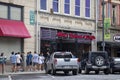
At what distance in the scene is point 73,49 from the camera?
140ft

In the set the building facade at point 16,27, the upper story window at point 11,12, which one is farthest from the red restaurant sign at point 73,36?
the upper story window at point 11,12

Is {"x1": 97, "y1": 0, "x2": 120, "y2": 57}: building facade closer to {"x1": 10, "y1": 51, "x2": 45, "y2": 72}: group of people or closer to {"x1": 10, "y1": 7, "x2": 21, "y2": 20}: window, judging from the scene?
{"x1": 10, "y1": 51, "x2": 45, "y2": 72}: group of people

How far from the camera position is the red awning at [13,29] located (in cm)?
3389

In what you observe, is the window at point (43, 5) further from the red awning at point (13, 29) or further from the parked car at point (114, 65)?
the parked car at point (114, 65)

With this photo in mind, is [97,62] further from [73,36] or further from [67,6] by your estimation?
[67,6]

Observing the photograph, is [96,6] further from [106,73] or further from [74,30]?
[106,73]

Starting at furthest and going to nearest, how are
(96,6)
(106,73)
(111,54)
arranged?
(111,54) → (96,6) → (106,73)

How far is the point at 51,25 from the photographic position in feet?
129


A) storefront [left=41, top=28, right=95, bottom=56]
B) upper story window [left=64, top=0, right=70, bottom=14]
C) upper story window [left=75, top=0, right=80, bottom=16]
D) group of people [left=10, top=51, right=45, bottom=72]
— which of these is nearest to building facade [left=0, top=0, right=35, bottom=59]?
group of people [left=10, top=51, right=45, bottom=72]

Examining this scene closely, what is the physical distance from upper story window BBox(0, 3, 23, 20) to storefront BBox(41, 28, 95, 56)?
3090mm

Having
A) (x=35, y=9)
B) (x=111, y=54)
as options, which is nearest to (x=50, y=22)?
(x=35, y=9)

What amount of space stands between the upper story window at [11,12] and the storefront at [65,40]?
122 inches

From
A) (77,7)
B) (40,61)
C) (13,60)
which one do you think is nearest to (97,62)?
(40,61)

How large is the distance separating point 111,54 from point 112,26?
345cm
